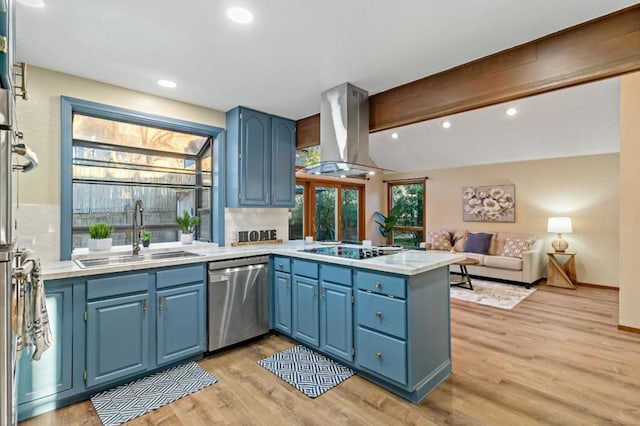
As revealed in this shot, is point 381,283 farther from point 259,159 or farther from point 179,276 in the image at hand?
point 259,159

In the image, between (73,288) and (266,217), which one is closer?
(73,288)

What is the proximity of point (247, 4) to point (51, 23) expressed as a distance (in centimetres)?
125

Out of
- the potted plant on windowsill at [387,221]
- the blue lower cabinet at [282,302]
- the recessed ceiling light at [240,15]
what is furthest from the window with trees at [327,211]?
the recessed ceiling light at [240,15]

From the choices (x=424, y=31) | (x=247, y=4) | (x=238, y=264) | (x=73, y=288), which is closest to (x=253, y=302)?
(x=238, y=264)

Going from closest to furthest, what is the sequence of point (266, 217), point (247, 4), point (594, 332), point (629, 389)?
point (247, 4) → point (629, 389) → point (594, 332) → point (266, 217)

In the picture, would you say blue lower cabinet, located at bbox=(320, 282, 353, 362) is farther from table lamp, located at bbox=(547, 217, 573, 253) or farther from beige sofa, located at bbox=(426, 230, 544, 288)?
table lamp, located at bbox=(547, 217, 573, 253)

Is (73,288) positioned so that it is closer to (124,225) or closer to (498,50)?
(124,225)

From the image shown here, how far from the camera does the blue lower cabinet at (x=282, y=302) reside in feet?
10.1

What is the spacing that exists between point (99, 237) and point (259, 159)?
1715 millimetres

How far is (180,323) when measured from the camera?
8.65ft

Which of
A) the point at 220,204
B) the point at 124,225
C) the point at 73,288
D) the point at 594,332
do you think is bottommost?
the point at 594,332

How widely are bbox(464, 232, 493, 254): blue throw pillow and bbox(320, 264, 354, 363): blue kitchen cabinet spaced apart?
4501 millimetres

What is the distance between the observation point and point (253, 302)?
10.1 feet

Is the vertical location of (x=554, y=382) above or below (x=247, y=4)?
below
